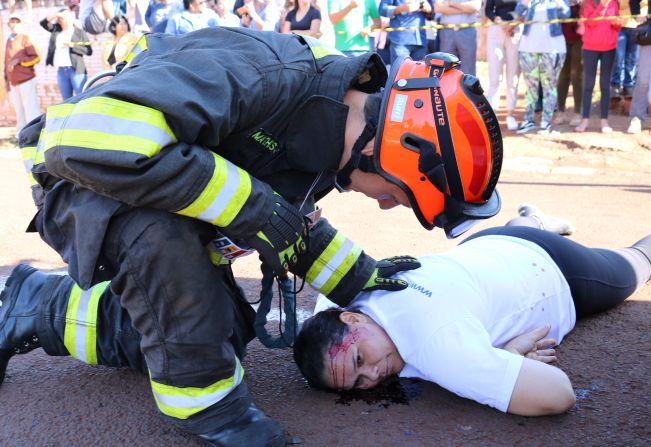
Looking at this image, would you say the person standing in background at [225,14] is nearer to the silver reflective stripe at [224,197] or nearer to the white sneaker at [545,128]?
the white sneaker at [545,128]

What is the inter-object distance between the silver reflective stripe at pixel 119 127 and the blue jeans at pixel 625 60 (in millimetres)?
8000

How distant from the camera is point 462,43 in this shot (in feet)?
26.2

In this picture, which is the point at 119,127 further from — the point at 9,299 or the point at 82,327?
the point at 9,299

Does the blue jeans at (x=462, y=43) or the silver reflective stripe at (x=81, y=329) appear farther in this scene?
the blue jeans at (x=462, y=43)

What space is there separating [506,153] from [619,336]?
15.6 feet

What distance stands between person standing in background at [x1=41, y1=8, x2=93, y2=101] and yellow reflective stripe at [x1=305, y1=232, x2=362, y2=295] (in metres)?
7.70

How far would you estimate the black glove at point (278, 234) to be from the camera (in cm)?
206

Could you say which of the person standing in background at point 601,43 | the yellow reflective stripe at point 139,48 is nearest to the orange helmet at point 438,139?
the yellow reflective stripe at point 139,48

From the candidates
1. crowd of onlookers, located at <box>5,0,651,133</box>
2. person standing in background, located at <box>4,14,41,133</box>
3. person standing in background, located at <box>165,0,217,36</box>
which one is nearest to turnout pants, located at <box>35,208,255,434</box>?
crowd of onlookers, located at <box>5,0,651,133</box>

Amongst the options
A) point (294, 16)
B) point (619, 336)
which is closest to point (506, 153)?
point (294, 16)

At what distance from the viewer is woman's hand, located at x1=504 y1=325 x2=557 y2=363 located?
2.65m

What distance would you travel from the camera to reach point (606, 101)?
26.0 ft

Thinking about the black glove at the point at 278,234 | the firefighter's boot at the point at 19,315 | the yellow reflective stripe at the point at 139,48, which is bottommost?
the firefighter's boot at the point at 19,315

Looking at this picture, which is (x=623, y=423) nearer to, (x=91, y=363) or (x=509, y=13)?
(x=91, y=363)
